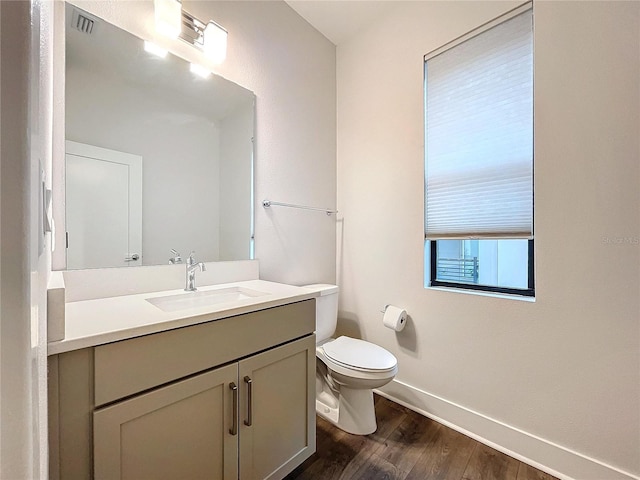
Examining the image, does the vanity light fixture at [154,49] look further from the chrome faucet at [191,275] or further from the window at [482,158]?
the window at [482,158]

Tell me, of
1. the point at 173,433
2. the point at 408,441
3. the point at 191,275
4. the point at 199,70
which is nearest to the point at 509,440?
the point at 408,441

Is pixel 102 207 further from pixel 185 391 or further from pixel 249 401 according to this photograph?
pixel 249 401

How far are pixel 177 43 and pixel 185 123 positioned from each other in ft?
1.23

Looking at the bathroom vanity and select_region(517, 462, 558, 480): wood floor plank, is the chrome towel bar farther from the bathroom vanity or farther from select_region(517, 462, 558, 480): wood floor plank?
select_region(517, 462, 558, 480): wood floor plank

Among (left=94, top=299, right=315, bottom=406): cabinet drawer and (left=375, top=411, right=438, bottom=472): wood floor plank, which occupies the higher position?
(left=94, top=299, right=315, bottom=406): cabinet drawer

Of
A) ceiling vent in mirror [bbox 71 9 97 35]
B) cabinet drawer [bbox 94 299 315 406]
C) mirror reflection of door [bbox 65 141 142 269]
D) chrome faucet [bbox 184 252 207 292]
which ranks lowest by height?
cabinet drawer [bbox 94 299 315 406]

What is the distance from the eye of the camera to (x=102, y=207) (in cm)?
124

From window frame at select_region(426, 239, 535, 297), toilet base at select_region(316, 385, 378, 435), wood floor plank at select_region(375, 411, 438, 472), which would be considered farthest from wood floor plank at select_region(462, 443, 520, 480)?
window frame at select_region(426, 239, 535, 297)

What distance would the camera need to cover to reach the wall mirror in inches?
46.8

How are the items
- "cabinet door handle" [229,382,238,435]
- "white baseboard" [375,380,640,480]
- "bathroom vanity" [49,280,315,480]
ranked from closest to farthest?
"bathroom vanity" [49,280,315,480]
"cabinet door handle" [229,382,238,435]
"white baseboard" [375,380,640,480]

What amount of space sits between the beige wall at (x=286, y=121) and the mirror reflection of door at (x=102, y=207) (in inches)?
24.7

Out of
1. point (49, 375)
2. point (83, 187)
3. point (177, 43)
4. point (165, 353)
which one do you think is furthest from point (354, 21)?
point (49, 375)

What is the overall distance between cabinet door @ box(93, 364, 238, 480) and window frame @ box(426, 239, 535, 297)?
1.33 meters

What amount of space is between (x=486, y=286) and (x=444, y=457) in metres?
0.90
